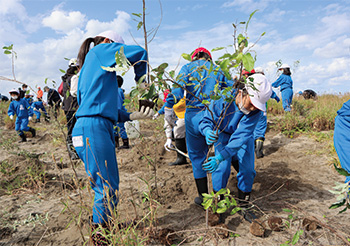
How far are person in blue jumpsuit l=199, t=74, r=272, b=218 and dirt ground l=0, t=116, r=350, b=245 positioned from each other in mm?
398

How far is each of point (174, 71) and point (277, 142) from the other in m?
4.88

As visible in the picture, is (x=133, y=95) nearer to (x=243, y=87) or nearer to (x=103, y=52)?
(x=103, y=52)

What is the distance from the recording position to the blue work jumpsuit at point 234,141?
213cm

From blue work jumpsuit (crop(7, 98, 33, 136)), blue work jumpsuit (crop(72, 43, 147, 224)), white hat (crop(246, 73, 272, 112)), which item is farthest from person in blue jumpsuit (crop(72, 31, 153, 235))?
blue work jumpsuit (crop(7, 98, 33, 136))

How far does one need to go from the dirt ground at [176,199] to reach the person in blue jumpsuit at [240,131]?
0.40 m

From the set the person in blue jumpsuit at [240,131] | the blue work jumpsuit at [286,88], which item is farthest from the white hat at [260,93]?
the blue work jumpsuit at [286,88]

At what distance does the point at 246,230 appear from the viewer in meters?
2.26

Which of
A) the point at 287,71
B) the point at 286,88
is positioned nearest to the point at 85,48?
the point at 286,88

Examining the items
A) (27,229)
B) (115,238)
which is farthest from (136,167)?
(115,238)

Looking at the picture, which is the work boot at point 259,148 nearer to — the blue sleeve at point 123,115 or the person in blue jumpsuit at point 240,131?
the person in blue jumpsuit at point 240,131

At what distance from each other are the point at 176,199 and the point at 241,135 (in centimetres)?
138

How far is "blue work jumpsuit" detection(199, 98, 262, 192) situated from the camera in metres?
2.13

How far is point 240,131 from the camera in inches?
84.9

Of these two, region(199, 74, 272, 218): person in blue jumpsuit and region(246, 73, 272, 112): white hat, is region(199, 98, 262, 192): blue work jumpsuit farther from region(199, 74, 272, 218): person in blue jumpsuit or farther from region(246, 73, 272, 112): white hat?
region(246, 73, 272, 112): white hat
